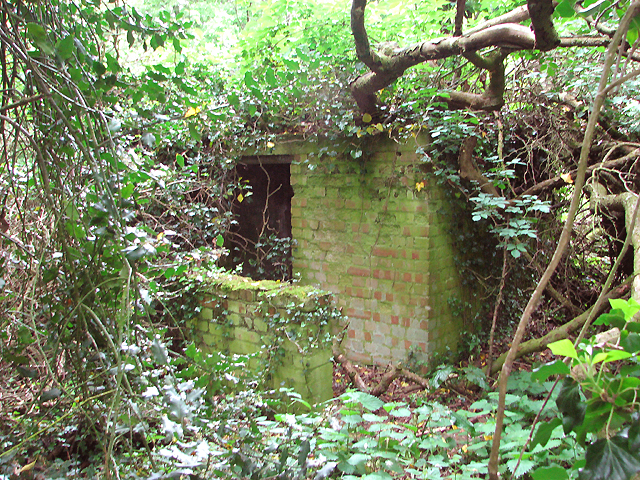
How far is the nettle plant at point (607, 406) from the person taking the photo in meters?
0.95

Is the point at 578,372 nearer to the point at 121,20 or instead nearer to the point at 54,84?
the point at 54,84

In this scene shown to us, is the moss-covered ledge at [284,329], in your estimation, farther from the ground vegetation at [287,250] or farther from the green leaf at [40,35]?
the green leaf at [40,35]

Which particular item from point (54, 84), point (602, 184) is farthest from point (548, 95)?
point (54, 84)

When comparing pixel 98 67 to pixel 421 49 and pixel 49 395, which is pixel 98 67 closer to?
pixel 49 395

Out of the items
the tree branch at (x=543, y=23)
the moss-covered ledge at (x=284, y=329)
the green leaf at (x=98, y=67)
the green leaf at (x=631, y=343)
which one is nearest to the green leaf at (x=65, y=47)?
the green leaf at (x=98, y=67)

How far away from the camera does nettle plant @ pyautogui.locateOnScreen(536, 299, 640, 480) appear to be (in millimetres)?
953

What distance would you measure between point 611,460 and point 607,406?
109 millimetres

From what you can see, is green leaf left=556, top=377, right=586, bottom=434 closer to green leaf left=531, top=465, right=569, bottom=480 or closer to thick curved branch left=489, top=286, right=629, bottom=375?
green leaf left=531, top=465, right=569, bottom=480

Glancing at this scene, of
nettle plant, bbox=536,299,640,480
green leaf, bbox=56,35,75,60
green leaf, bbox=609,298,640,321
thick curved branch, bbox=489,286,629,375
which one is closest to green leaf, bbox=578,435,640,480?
nettle plant, bbox=536,299,640,480

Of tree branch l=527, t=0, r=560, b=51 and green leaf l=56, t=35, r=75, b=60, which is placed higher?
tree branch l=527, t=0, r=560, b=51

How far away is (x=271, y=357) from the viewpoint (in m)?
3.53

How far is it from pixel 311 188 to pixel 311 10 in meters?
1.95

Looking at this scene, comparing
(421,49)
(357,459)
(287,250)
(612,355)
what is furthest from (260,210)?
(612,355)

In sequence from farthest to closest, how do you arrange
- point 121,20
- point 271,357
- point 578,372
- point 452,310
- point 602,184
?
point 452,310 < point 602,184 < point 271,357 < point 121,20 < point 578,372
